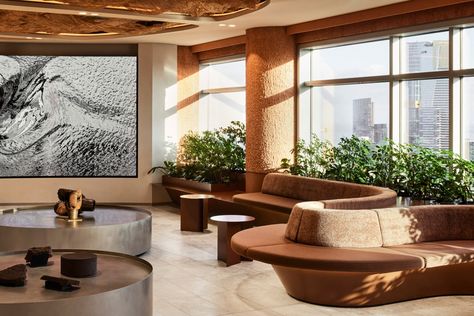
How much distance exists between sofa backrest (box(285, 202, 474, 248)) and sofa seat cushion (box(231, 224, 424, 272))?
0.12 meters

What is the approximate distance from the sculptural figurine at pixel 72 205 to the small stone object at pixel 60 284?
11.4ft

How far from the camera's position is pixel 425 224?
645cm

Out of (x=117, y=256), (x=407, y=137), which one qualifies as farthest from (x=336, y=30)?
(x=117, y=256)

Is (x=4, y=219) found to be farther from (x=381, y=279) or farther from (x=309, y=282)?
(x=381, y=279)

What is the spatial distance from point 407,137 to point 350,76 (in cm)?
143

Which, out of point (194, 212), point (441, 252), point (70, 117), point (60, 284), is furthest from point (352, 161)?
point (70, 117)

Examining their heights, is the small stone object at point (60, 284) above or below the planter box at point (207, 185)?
below

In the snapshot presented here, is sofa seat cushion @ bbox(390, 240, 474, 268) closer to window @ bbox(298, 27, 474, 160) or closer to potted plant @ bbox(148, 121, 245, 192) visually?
window @ bbox(298, 27, 474, 160)

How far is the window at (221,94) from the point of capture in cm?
1269

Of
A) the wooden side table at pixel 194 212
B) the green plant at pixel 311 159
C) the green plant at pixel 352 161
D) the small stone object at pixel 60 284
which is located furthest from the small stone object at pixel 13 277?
the green plant at pixel 311 159

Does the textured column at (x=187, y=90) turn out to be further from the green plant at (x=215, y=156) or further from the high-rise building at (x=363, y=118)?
the high-rise building at (x=363, y=118)

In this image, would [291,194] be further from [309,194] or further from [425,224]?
[425,224]

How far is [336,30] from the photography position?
1013cm

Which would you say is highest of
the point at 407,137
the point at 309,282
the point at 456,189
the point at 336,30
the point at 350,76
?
the point at 336,30
